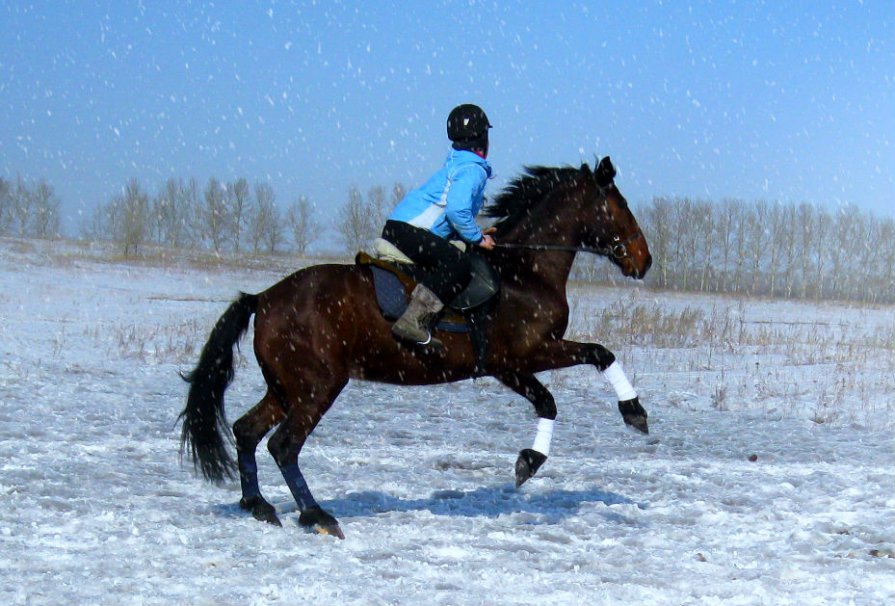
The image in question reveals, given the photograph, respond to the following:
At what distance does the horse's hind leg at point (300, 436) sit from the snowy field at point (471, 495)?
8.0 inches

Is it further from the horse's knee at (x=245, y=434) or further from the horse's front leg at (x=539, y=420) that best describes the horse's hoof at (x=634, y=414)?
the horse's knee at (x=245, y=434)

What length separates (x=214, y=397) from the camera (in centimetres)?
660

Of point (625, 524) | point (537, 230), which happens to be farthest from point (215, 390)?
point (625, 524)

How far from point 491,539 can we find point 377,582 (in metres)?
1.19

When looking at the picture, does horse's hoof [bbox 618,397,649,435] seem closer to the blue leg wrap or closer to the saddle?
the saddle

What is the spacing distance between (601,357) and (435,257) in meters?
1.38

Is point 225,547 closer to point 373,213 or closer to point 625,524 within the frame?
point 625,524

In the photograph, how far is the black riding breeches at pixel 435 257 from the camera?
614cm

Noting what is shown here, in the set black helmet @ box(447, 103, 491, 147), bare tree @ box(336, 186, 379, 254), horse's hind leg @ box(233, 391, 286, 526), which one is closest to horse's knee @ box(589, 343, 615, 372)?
black helmet @ box(447, 103, 491, 147)

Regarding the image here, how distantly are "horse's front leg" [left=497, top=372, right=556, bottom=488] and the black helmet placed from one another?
5.54ft

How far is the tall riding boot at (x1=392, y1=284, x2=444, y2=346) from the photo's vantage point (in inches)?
239

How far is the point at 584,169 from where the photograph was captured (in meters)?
7.01

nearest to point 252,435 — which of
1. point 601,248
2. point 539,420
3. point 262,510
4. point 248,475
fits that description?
point 248,475

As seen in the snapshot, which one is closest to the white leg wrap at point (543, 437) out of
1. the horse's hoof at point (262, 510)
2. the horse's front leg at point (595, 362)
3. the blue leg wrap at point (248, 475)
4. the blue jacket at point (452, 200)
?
the horse's front leg at point (595, 362)
